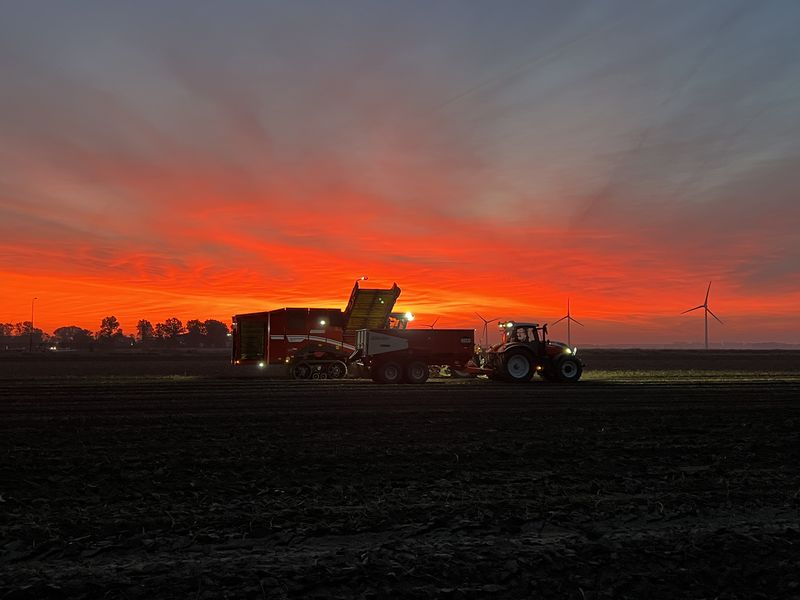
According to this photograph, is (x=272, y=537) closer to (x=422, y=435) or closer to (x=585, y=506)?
(x=585, y=506)

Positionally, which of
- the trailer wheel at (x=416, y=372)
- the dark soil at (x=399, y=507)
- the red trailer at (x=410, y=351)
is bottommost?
the dark soil at (x=399, y=507)

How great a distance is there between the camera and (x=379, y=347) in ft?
85.0

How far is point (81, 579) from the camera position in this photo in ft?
15.3

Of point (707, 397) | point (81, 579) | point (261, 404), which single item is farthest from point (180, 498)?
point (707, 397)

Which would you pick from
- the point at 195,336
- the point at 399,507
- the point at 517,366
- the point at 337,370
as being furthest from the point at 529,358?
the point at 195,336

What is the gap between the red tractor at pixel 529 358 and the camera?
25.3m

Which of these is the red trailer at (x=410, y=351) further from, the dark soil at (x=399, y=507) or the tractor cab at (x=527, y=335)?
the dark soil at (x=399, y=507)

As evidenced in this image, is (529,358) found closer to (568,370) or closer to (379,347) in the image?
(568,370)

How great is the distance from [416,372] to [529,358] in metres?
4.61

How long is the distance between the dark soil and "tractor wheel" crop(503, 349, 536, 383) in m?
11.4

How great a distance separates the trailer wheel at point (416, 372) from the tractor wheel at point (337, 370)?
132 inches

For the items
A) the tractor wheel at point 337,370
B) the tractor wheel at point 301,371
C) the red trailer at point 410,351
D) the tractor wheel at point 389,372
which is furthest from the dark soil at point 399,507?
the tractor wheel at point 337,370

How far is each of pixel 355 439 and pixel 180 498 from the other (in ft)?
13.9

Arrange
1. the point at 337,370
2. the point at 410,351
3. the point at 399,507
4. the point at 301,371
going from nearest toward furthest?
the point at 399,507 < the point at 410,351 < the point at 301,371 < the point at 337,370
